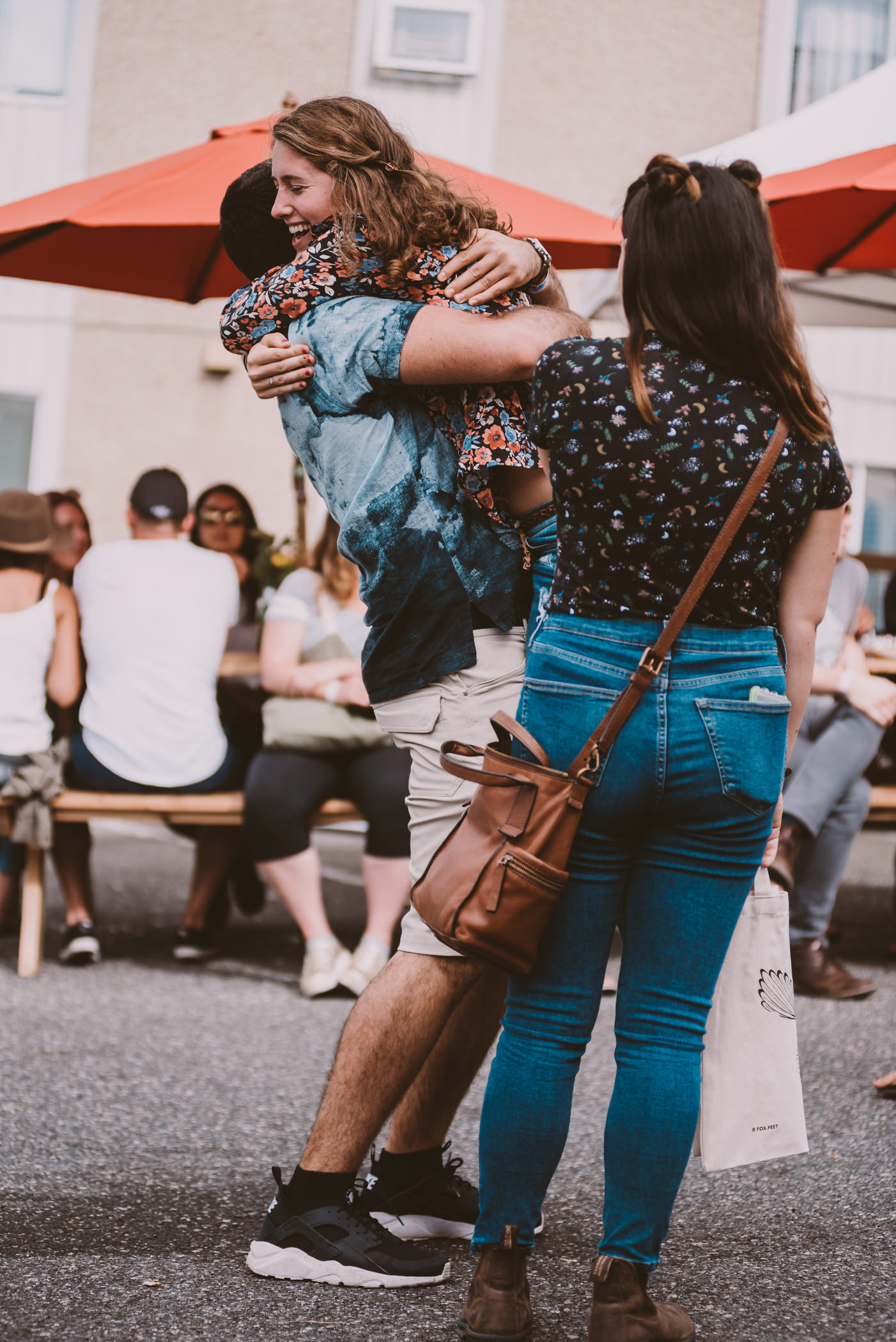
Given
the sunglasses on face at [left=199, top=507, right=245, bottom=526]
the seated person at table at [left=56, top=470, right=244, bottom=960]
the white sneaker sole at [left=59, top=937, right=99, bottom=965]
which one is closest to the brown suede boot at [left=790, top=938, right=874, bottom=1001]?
the seated person at table at [left=56, top=470, right=244, bottom=960]

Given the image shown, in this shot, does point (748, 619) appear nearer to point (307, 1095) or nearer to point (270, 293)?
point (270, 293)

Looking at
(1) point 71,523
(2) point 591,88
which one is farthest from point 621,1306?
(2) point 591,88

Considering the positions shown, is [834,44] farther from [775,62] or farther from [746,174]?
[746,174]

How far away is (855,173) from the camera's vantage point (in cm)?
421

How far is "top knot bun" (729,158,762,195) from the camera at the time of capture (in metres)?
1.83

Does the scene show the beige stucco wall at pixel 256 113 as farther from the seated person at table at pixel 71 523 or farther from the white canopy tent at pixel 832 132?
the white canopy tent at pixel 832 132

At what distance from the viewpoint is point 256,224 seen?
2.42 metres

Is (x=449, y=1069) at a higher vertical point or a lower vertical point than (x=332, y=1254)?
higher

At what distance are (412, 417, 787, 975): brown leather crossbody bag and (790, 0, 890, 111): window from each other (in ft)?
30.0

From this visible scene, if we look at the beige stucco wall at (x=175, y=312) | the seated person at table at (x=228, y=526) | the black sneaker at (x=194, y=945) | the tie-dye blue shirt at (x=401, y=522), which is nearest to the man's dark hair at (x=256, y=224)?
the tie-dye blue shirt at (x=401, y=522)

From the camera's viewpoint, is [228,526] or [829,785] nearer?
[829,785]

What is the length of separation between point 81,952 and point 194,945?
40 cm

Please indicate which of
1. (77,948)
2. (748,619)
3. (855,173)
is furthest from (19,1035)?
(855,173)

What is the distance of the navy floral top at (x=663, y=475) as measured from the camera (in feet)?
5.82
